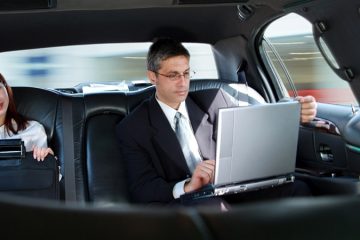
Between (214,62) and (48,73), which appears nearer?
(214,62)

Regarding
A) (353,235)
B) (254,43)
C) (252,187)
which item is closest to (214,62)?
(254,43)

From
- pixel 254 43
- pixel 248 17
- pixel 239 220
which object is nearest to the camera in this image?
pixel 239 220

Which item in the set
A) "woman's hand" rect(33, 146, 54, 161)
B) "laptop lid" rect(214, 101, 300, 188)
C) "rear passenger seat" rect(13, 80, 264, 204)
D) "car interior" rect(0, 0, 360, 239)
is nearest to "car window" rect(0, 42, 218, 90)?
"car interior" rect(0, 0, 360, 239)

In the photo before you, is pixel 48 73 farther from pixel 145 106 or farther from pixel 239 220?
pixel 239 220

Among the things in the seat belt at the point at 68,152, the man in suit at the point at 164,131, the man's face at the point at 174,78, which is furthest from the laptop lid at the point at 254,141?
the seat belt at the point at 68,152

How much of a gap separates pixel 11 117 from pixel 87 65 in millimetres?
2491

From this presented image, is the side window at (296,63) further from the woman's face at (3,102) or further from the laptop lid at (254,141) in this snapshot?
the woman's face at (3,102)

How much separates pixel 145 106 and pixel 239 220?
83.9 inches

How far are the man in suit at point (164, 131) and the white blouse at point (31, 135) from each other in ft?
1.44

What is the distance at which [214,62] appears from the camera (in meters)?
4.07

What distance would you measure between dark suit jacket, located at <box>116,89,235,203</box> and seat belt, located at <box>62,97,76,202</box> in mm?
394

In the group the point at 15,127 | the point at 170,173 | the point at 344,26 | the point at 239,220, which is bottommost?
the point at 170,173

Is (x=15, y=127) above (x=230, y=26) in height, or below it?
below

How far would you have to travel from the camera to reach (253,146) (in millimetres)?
2170
